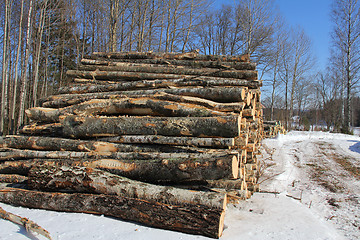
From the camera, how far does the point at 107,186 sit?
3715 millimetres

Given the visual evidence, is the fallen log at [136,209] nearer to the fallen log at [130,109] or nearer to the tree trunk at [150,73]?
the fallen log at [130,109]

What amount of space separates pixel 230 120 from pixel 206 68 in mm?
3888

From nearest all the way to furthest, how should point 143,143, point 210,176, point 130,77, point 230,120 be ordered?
point 210,176 → point 230,120 → point 143,143 → point 130,77

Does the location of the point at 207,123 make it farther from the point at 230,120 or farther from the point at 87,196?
the point at 87,196

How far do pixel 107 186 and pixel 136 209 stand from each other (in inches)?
23.7

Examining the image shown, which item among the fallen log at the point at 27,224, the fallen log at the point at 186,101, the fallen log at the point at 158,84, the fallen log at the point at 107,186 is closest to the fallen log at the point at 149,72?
the fallen log at the point at 158,84

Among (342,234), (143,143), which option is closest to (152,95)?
(143,143)

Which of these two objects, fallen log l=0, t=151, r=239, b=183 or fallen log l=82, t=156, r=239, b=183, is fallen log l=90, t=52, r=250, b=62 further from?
fallen log l=82, t=156, r=239, b=183

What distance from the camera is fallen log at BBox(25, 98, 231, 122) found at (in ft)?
16.0

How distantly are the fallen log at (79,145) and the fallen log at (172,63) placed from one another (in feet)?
12.7

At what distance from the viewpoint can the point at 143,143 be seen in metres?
4.61

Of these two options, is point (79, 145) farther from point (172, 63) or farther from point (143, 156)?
point (172, 63)

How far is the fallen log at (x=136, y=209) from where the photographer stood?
3.23 metres

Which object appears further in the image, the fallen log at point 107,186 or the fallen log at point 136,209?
the fallen log at point 107,186
